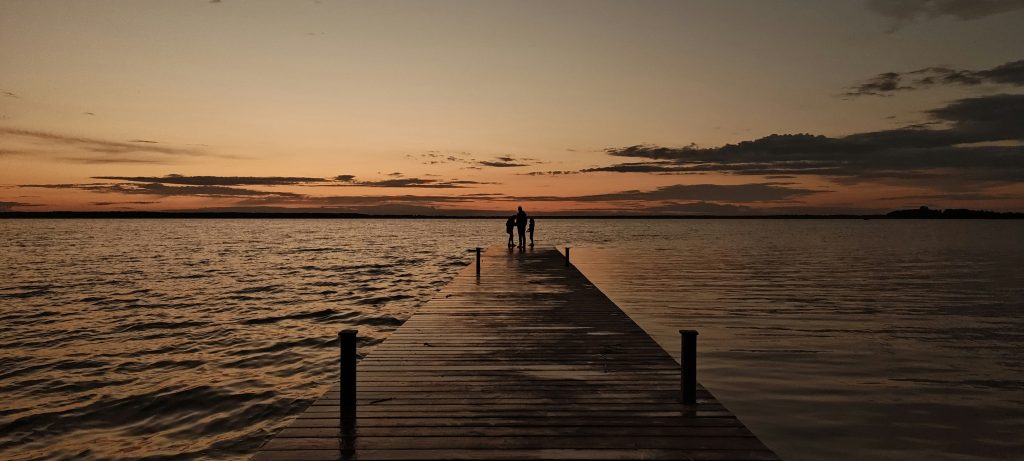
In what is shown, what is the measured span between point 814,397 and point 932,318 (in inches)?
459

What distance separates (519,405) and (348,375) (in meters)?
1.87

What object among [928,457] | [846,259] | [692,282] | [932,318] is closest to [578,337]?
[928,457]

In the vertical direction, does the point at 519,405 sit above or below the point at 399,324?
above

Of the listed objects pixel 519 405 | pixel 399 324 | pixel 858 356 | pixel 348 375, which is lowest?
pixel 399 324

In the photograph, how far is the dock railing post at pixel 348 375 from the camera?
6457mm

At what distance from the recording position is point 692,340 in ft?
22.1

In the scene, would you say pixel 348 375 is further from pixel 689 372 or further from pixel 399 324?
pixel 399 324

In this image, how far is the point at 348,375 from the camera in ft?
21.4

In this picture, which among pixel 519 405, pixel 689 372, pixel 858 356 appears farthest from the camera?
pixel 858 356

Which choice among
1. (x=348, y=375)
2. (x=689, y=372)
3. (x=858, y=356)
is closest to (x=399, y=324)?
(x=858, y=356)

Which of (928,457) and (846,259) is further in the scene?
(846,259)

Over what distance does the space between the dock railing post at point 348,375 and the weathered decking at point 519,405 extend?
0.42 feet

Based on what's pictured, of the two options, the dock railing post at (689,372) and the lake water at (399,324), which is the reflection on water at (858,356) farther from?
the dock railing post at (689,372)

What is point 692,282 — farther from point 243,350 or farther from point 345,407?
point 345,407
